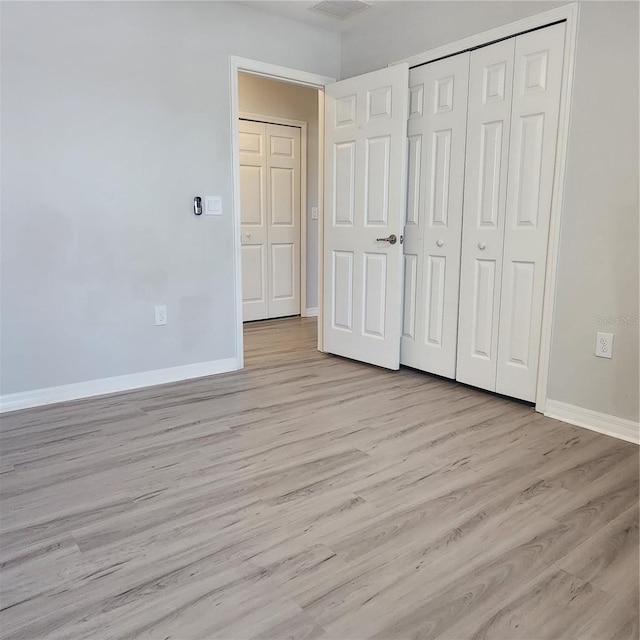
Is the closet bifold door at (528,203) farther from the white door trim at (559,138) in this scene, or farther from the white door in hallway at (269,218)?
the white door in hallway at (269,218)

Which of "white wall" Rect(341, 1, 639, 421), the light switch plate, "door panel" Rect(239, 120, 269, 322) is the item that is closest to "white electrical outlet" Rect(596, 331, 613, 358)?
"white wall" Rect(341, 1, 639, 421)

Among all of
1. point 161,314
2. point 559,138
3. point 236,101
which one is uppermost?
point 236,101

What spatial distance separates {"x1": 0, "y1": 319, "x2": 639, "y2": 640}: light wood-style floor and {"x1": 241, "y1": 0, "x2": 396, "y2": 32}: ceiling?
244 cm

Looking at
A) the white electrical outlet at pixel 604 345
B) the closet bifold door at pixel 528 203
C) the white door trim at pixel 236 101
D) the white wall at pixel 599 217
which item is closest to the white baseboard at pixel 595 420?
the white wall at pixel 599 217

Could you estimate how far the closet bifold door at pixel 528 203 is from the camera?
2613 mm

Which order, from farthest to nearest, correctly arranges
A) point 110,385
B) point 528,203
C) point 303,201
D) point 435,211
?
point 303,201 < point 435,211 < point 110,385 < point 528,203

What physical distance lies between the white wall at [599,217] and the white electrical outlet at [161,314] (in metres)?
2.24

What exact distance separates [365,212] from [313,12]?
1.32 meters

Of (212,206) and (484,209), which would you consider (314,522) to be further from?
(212,206)

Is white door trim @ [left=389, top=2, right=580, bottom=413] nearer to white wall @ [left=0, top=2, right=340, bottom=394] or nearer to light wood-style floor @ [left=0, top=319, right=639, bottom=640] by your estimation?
light wood-style floor @ [left=0, top=319, right=639, bottom=640]

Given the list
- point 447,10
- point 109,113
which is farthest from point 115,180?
point 447,10

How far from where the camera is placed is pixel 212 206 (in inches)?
132

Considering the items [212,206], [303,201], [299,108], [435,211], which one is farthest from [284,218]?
[435,211]

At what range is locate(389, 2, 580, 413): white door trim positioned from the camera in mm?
2496
